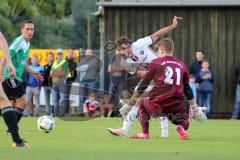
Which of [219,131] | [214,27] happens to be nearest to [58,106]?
[214,27]

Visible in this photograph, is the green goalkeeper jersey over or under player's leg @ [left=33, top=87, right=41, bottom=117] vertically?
over

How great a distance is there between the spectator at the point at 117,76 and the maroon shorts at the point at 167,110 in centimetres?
873

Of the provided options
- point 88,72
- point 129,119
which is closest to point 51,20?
point 88,72

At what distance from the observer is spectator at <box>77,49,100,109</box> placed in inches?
1084

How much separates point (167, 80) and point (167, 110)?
556 millimetres

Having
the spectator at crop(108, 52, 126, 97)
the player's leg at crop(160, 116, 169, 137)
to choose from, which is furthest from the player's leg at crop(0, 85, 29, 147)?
the spectator at crop(108, 52, 126, 97)

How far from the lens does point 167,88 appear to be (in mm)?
14523

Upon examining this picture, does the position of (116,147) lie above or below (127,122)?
below

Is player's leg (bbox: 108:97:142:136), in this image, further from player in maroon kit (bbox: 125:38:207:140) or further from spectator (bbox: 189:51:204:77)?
spectator (bbox: 189:51:204:77)

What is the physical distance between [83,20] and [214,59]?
1491 inches

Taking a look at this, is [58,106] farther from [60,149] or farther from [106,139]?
[60,149]

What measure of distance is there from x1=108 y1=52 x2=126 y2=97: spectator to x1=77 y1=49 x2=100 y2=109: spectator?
81 centimetres

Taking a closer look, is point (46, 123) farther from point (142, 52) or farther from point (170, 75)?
point (170, 75)

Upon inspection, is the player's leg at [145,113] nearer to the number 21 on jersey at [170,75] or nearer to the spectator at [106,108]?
the number 21 on jersey at [170,75]
